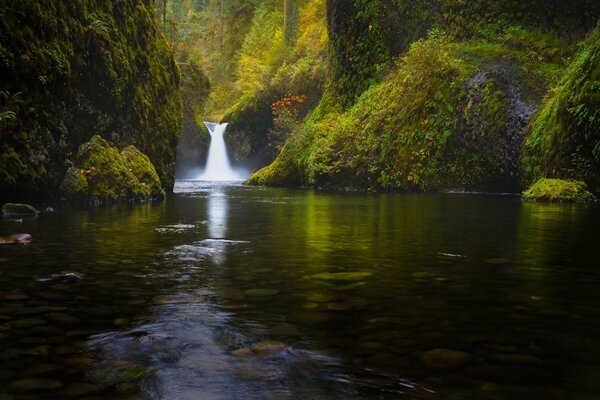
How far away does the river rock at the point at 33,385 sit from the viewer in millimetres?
2127

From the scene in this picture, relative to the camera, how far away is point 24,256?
17.0 ft

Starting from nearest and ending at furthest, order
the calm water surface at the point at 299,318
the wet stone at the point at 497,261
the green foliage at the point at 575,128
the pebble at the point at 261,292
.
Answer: the calm water surface at the point at 299,318 → the pebble at the point at 261,292 → the wet stone at the point at 497,261 → the green foliage at the point at 575,128

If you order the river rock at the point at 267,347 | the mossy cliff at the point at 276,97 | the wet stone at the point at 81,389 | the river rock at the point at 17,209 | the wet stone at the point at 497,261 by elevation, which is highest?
the mossy cliff at the point at 276,97

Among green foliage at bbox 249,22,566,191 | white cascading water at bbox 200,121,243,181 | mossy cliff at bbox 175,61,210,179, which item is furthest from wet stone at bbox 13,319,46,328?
white cascading water at bbox 200,121,243,181

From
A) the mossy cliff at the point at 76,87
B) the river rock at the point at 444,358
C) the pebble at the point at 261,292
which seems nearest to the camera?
the river rock at the point at 444,358

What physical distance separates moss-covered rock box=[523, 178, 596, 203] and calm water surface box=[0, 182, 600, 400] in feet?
25.6

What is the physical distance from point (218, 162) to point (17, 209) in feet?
92.5

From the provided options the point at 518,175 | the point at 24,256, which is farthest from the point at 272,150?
the point at 24,256

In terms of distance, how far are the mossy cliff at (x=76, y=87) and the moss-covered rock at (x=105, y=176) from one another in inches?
11.1

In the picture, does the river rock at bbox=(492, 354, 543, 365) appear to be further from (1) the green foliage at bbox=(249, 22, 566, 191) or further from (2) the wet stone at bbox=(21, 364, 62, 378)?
(1) the green foliage at bbox=(249, 22, 566, 191)

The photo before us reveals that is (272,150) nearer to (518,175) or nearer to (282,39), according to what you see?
(282,39)

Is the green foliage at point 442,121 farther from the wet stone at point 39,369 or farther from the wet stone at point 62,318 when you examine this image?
the wet stone at point 39,369

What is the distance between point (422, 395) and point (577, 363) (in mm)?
808

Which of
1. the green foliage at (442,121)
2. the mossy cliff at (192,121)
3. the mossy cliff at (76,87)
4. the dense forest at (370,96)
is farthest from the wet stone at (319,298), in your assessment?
the mossy cliff at (192,121)
